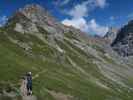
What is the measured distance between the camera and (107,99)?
166375 mm

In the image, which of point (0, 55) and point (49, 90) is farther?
point (0, 55)

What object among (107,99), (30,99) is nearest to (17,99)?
(30,99)

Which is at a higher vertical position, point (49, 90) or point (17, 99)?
point (49, 90)

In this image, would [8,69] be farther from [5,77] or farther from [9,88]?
[9,88]

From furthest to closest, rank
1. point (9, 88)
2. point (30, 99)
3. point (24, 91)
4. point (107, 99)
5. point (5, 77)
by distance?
point (107, 99) < point (5, 77) < point (9, 88) < point (24, 91) < point (30, 99)

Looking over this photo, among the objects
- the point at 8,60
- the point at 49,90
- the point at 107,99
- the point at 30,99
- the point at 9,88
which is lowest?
the point at 30,99

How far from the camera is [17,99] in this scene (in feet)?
215

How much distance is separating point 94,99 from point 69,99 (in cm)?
5375

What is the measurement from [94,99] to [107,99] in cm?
1823

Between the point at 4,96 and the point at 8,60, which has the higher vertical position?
the point at 8,60

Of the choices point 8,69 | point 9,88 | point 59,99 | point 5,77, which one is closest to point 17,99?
point 9,88

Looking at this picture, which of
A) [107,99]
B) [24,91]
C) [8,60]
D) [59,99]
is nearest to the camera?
[24,91]

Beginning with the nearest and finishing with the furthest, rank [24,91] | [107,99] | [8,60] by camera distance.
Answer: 1. [24,91]
2. [8,60]
3. [107,99]

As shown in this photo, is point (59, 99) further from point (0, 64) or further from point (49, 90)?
point (0, 64)
